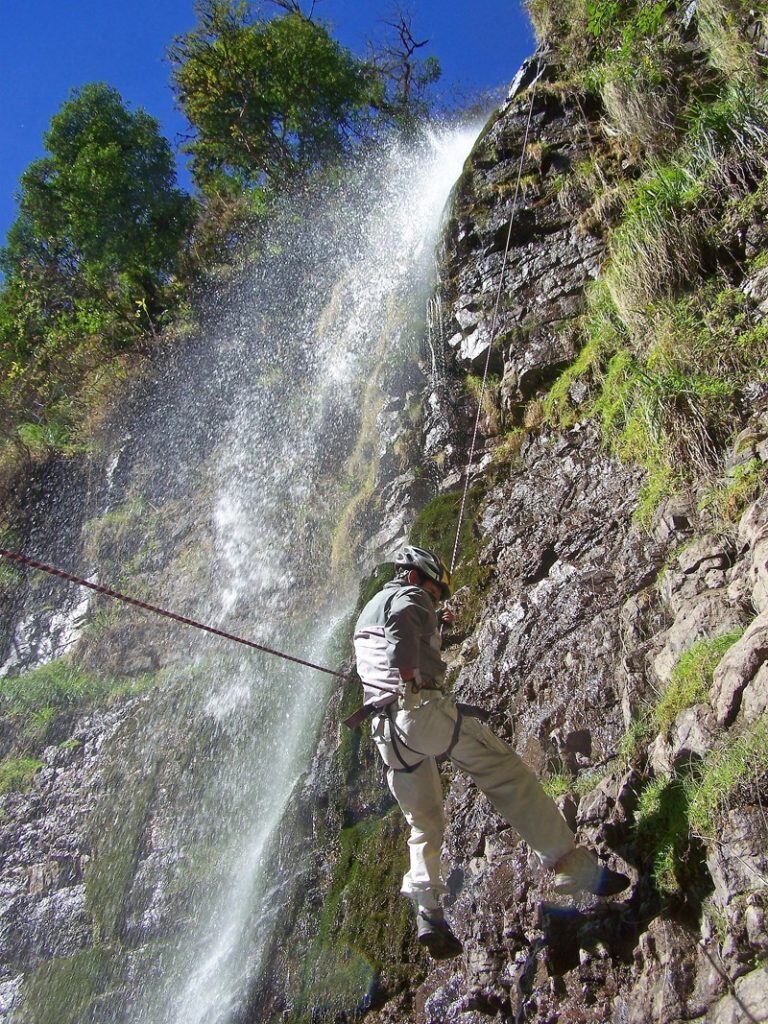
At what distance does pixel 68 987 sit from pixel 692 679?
6875 mm

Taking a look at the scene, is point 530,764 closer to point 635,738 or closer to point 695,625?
point 635,738

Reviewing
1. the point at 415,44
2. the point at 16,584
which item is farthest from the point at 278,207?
the point at 16,584

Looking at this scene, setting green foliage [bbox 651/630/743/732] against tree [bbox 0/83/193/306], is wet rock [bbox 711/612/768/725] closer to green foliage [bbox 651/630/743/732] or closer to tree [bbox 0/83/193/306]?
green foliage [bbox 651/630/743/732]

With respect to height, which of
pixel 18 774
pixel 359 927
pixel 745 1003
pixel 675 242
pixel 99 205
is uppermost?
pixel 99 205

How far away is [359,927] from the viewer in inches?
191

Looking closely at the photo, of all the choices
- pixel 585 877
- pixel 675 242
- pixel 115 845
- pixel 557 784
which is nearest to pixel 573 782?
pixel 557 784

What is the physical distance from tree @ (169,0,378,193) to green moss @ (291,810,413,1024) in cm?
1633

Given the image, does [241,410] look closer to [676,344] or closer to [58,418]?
[58,418]

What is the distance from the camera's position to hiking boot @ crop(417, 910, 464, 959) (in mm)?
3703

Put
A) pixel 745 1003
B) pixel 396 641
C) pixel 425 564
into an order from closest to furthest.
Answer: pixel 745 1003, pixel 396 641, pixel 425 564

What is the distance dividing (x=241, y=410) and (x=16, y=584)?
5409 millimetres

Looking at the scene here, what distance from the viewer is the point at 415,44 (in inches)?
747

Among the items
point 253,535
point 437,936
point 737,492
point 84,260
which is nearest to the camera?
point 437,936

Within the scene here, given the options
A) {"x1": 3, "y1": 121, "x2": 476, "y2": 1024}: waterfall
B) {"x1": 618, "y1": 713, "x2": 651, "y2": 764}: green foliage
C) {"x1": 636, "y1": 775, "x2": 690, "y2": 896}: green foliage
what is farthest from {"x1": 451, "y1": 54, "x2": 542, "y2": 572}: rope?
{"x1": 636, "y1": 775, "x2": 690, "y2": 896}: green foliage
